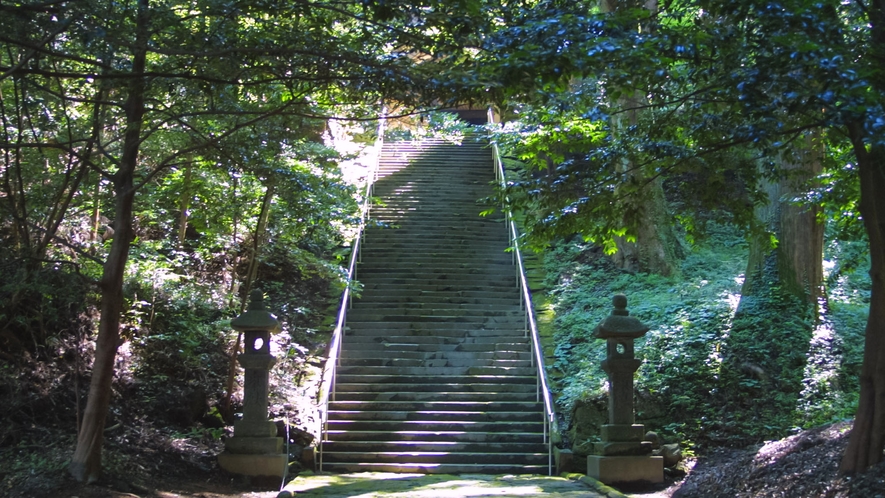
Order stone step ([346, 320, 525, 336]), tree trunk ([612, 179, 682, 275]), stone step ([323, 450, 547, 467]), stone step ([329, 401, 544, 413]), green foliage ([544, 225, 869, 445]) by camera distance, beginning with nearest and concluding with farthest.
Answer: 1. stone step ([323, 450, 547, 467])
2. green foliage ([544, 225, 869, 445])
3. stone step ([329, 401, 544, 413])
4. stone step ([346, 320, 525, 336])
5. tree trunk ([612, 179, 682, 275])

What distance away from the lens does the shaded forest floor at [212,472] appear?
620cm

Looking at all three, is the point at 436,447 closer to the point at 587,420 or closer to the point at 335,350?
the point at 587,420

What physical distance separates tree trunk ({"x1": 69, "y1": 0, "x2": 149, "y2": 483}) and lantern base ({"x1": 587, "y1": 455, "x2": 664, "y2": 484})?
4.98 m

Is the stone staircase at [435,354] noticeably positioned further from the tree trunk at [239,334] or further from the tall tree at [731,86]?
the tall tree at [731,86]

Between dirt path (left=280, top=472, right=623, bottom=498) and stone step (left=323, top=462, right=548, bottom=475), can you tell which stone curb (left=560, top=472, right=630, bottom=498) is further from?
stone step (left=323, top=462, right=548, bottom=475)

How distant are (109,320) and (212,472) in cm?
245

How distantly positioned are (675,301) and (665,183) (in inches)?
300

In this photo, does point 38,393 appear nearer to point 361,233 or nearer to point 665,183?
point 361,233

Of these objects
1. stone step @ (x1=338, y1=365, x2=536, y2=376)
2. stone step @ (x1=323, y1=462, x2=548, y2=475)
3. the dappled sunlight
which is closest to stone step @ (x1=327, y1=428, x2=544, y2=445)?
stone step @ (x1=323, y1=462, x2=548, y2=475)

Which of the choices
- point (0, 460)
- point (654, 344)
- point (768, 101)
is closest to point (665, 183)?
point (654, 344)

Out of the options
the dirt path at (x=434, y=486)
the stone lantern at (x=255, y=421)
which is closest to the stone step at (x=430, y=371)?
the dirt path at (x=434, y=486)

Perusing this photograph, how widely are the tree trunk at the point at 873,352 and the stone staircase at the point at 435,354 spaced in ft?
13.8

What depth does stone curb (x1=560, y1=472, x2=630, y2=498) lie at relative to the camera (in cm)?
767

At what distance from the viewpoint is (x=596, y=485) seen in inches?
323
